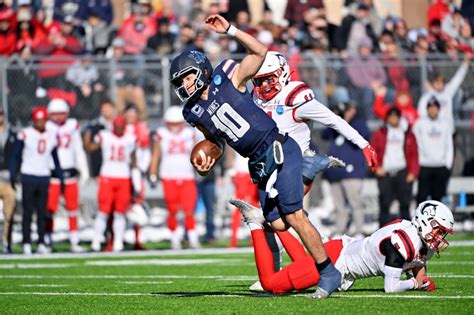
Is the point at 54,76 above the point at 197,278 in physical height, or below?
above

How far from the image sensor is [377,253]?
9.62 meters

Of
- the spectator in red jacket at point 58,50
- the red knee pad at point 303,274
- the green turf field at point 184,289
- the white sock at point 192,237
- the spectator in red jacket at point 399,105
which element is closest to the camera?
the green turf field at point 184,289

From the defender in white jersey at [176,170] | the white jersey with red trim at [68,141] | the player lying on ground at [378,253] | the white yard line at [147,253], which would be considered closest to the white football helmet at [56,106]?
the white jersey with red trim at [68,141]

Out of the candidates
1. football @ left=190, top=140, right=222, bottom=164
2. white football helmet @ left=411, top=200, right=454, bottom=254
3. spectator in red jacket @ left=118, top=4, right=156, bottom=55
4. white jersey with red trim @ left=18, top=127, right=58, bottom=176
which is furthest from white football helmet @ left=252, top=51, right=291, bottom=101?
spectator in red jacket @ left=118, top=4, right=156, bottom=55

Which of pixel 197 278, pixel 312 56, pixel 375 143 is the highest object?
pixel 312 56

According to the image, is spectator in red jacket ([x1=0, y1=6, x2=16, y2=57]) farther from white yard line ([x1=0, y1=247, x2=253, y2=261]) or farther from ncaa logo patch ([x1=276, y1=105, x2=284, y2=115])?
ncaa logo patch ([x1=276, y1=105, x2=284, y2=115])

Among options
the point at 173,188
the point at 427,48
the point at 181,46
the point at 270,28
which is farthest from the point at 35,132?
the point at 427,48

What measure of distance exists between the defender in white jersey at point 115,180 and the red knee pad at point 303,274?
8.84 meters

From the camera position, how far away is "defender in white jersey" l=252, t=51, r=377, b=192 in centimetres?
1025

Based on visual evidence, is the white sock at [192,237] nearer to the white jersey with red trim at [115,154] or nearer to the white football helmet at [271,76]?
the white jersey with red trim at [115,154]

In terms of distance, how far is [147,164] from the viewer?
19734 millimetres

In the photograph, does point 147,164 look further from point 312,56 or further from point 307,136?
point 307,136

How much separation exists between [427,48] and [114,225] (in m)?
7.20

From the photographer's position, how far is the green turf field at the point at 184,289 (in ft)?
28.6
